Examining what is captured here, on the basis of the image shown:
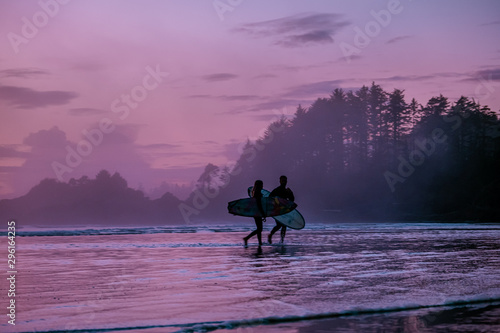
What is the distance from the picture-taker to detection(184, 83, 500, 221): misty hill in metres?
91.4

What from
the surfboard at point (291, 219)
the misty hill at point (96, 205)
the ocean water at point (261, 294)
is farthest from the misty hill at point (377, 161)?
the ocean water at point (261, 294)

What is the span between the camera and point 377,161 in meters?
120

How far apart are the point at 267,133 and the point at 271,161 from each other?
952 cm

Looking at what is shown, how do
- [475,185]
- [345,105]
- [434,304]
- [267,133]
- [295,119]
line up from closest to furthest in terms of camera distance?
1. [434,304]
2. [475,185]
3. [345,105]
4. [295,119]
5. [267,133]

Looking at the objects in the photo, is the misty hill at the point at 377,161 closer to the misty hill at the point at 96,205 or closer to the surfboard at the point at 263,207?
the misty hill at the point at 96,205

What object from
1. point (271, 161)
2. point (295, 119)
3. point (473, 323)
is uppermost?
point (295, 119)

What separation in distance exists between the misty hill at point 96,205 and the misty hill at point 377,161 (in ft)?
29.2

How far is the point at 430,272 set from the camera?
1184 centimetres

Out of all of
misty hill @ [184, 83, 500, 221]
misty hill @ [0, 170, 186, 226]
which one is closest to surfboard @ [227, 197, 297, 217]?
misty hill @ [184, 83, 500, 221]

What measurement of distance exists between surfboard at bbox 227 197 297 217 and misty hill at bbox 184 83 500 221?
54.8m

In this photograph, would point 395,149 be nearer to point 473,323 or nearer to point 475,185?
point 475,185

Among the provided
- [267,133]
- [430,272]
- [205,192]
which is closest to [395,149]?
[267,133]

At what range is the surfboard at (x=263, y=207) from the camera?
2120 centimetres

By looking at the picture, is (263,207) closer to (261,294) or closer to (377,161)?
(261,294)
